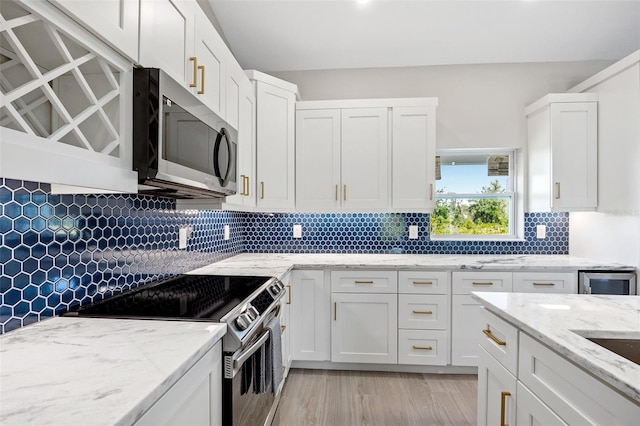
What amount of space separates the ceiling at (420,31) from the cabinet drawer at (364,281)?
203 cm

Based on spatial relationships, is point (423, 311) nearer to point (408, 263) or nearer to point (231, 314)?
point (408, 263)

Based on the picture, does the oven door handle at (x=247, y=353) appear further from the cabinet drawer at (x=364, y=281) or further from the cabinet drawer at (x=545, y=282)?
the cabinet drawer at (x=545, y=282)

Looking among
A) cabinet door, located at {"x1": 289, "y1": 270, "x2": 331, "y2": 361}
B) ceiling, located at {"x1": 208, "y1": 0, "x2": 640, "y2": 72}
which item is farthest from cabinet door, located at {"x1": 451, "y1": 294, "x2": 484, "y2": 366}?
ceiling, located at {"x1": 208, "y1": 0, "x2": 640, "y2": 72}

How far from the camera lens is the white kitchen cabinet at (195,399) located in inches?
31.1

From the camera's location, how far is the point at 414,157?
297cm

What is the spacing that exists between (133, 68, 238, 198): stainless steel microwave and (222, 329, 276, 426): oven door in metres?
0.68

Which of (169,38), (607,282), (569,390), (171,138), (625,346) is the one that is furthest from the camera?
(607,282)

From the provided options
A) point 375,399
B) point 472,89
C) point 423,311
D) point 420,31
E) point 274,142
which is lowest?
point 375,399

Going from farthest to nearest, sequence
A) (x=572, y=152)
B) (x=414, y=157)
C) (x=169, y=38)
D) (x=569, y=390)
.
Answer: (x=414, y=157), (x=572, y=152), (x=169, y=38), (x=569, y=390)

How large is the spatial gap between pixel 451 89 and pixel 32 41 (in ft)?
10.7

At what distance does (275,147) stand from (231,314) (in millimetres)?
1888

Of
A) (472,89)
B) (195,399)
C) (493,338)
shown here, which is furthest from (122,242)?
(472,89)

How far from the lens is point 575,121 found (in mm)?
2846

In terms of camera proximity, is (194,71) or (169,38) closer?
(169,38)
